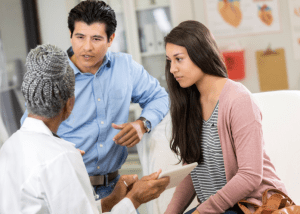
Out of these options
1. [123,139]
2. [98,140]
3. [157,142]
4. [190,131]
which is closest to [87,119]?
[98,140]

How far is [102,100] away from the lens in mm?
1650

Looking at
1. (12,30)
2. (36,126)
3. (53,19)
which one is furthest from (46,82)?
(53,19)

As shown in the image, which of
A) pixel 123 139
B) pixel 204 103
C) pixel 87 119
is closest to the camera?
pixel 204 103

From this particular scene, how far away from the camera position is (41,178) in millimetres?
788

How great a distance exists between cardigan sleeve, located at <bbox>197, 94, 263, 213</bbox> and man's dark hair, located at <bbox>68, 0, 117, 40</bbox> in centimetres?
81

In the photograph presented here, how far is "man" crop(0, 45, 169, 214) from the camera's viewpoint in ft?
2.62

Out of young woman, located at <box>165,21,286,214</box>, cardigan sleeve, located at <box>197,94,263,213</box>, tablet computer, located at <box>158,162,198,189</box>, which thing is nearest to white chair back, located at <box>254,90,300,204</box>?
young woman, located at <box>165,21,286,214</box>

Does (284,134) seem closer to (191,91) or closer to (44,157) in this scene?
(191,91)

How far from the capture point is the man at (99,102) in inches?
62.8

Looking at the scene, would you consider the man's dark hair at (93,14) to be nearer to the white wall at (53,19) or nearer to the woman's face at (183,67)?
the woman's face at (183,67)

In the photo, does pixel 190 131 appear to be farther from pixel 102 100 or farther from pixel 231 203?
pixel 102 100

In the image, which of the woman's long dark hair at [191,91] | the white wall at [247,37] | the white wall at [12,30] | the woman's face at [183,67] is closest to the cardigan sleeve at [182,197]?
the woman's long dark hair at [191,91]

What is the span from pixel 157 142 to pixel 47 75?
88cm

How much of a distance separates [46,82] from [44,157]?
0.20 meters
